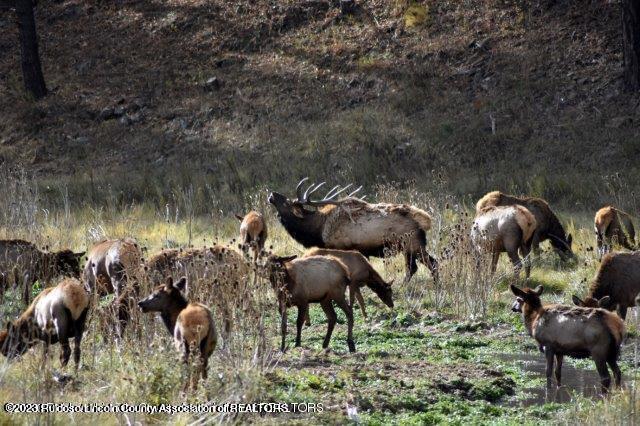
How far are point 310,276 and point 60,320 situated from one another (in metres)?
3.25

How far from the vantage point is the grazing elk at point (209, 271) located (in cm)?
1162

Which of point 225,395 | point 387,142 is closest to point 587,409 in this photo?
point 225,395

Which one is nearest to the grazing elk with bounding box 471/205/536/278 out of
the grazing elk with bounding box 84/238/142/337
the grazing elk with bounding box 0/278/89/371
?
the grazing elk with bounding box 84/238/142/337

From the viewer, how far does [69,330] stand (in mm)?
11930

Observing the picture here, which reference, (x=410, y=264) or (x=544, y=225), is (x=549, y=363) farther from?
(x=544, y=225)

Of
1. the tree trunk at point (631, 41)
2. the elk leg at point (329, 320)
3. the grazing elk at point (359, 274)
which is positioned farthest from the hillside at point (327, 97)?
the elk leg at point (329, 320)

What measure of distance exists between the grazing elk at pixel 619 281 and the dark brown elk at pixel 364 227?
329cm

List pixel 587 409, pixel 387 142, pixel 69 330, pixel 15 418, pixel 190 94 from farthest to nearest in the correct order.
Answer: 1. pixel 190 94
2. pixel 387 142
3. pixel 69 330
4. pixel 587 409
5. pixel 15 418

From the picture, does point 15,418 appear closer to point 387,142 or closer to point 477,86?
point 387,142

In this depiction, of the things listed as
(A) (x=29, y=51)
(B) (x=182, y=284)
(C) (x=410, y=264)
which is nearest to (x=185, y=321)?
(B) (x=182, y=284)

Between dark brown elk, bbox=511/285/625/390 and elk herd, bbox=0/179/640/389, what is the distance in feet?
0.04

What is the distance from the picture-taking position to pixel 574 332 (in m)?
11.9

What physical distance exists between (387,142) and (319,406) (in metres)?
18.8

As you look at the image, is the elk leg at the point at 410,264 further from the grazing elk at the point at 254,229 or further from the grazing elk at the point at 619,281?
the grazing elk at the point at 619,281
